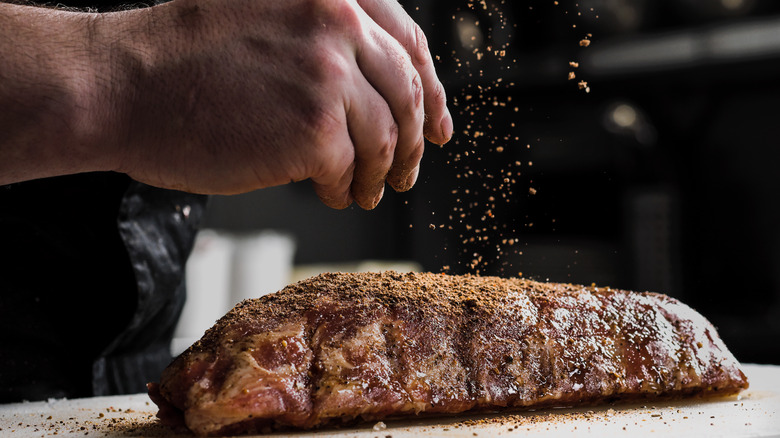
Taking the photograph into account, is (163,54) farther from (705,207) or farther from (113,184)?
(705,207)

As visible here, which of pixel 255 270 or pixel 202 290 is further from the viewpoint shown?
pixel 255 270

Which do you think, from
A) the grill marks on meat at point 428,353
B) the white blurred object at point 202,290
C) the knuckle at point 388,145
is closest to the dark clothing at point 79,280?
the grill marks on meat at point 428,353

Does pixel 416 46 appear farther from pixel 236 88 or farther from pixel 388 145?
pixel 236 88

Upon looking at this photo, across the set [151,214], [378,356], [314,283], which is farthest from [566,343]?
[151,214]

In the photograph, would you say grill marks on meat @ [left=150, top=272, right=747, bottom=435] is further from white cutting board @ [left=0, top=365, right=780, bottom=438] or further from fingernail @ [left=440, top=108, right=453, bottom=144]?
fingernail @ [left=440, top=108, right=453, bottom=144]

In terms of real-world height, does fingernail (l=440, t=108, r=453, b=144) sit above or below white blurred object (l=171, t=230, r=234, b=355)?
above

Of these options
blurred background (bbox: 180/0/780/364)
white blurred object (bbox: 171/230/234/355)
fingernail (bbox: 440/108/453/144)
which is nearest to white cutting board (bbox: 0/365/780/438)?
fingernail (bbox: 440/108/453/144)

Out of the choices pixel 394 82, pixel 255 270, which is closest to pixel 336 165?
pixel 394 82

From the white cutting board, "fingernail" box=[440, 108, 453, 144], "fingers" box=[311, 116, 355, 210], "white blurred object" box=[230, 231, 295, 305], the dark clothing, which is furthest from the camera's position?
"white blurred object" box=[230, 231, 295, 305]
